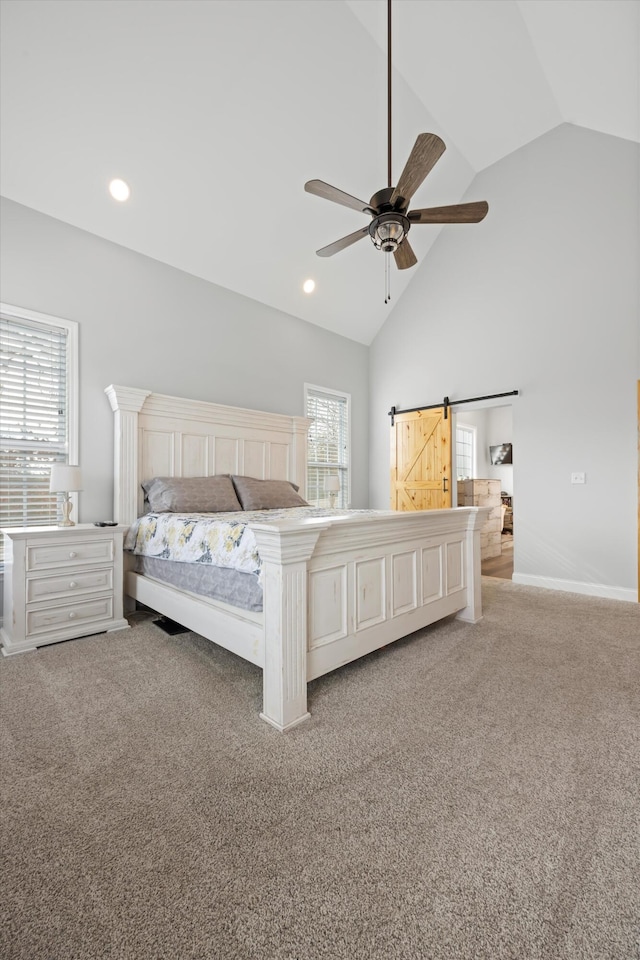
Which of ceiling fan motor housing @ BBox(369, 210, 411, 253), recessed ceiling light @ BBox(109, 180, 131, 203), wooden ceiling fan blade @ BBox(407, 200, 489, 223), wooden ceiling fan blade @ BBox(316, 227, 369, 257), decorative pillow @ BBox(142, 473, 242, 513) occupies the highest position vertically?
recessed ceiling light @ BBox(109, 180, 131, 203)

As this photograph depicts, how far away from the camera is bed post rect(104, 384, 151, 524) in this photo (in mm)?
3523

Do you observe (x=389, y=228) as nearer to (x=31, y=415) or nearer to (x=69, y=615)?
(x=31, y=415)

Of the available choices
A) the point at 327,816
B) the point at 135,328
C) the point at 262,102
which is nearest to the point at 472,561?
the point at 327,816

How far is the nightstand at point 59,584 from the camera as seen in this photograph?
8.71ft

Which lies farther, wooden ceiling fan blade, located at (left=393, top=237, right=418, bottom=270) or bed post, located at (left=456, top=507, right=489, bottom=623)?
bed post, located at (left=456, top=507, right=489, bottom=623)

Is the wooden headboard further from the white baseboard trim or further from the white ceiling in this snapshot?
the white baseboard trim

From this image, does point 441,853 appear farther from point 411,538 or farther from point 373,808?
point 411,538

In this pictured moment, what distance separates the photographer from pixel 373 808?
1336 mm

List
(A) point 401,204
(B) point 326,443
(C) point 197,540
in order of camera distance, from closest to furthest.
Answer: (A) point 401,204 < (C) point 197,540 < (B) point 326,443

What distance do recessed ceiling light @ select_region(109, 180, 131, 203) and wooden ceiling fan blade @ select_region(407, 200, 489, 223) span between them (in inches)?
97.1

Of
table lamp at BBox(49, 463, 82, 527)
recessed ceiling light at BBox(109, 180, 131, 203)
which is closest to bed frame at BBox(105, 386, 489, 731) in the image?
table lamp at BBox(49, 463, 82, 527)

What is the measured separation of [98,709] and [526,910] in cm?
181

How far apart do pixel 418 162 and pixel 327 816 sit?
2.86 metres

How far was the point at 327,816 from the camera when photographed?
1.30 meters
